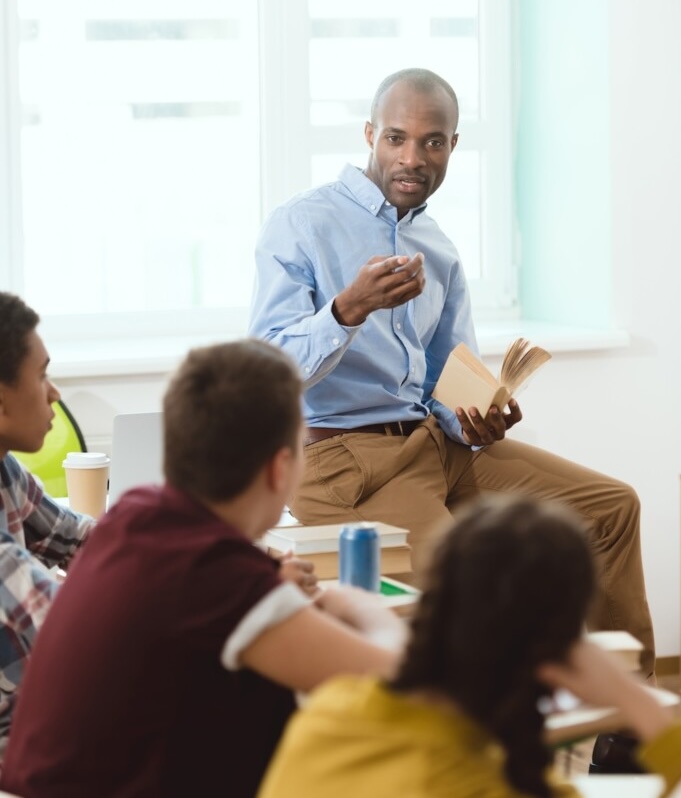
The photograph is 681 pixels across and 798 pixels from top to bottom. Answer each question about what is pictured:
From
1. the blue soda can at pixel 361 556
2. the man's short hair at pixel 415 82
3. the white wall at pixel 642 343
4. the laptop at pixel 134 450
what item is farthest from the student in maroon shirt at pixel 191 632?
the white wall at pixel 642 343

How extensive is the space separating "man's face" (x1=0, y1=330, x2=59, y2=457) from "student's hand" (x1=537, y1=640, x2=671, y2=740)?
93 centimetres

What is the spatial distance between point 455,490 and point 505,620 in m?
1.98

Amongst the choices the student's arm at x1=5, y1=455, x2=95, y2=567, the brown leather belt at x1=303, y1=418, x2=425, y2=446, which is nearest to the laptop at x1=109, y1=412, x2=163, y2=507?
the student's arm at x1=5, y1=455, x2=95, y2=567

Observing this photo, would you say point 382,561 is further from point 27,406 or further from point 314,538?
point 27,406

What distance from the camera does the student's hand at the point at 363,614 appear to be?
1525 mm

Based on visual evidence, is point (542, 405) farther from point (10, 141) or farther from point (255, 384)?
point (255, 384)

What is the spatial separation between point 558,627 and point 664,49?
10.3ft

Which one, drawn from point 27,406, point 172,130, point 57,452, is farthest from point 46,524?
point 172,130

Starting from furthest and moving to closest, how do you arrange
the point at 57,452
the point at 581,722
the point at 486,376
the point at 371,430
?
the point at 57,452 → the point at 371,430 → the point at 486,376 → the point at 581,722

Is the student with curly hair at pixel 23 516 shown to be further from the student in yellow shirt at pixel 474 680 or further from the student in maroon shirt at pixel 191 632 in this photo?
the student in yellow shirt at pixel 474 680

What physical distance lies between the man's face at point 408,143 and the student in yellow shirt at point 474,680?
1.99 m

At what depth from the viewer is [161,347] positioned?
3.82 metres

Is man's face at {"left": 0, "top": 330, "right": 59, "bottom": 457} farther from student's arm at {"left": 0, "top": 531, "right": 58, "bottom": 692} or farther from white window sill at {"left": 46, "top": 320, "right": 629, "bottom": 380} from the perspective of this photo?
white window sill at {"left": 46, "top": 320, "right": 629, "bottom": 380}

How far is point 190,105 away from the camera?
3996mm
